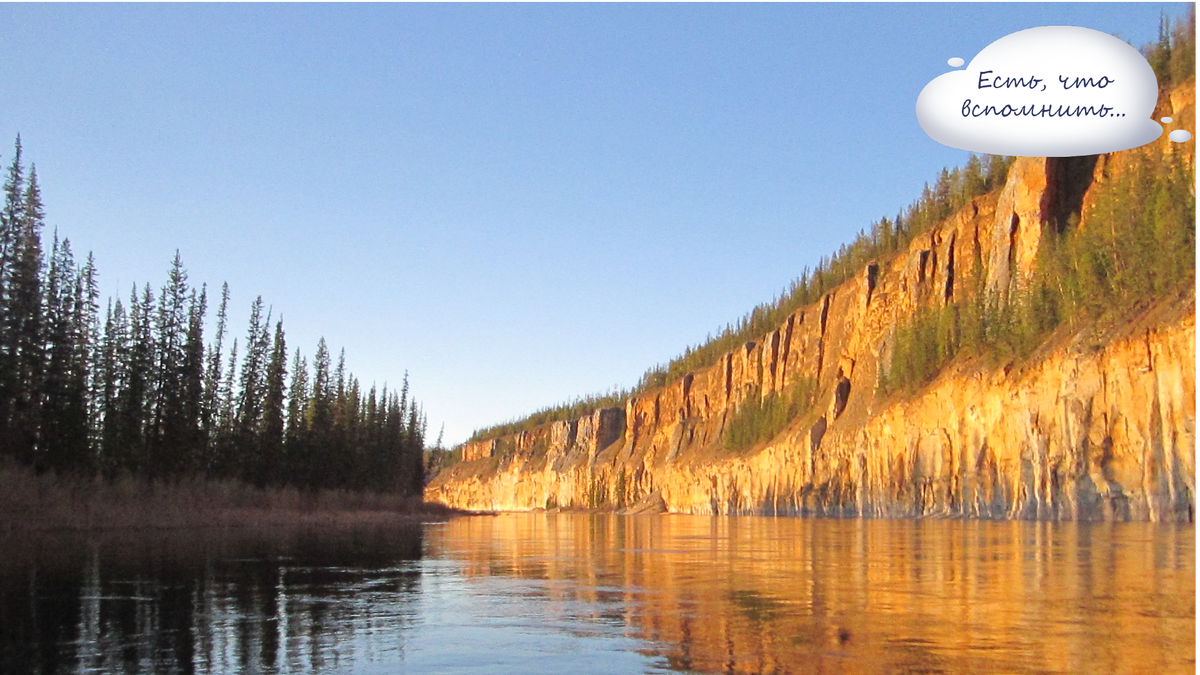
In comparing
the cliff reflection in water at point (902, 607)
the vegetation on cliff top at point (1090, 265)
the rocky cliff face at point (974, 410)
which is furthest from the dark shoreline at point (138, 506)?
the vegetation on cliff top at point (1090, 265)

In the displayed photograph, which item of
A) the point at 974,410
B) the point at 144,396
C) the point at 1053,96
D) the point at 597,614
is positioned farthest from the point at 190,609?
the point at 974,410

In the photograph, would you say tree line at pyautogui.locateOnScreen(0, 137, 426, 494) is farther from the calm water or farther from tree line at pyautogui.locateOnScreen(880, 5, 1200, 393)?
tree line at pyautogui.locateOnScreen(880, 5, 1200, 393)

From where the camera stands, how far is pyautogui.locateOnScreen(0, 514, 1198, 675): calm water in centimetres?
1020

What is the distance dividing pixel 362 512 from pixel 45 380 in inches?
1029

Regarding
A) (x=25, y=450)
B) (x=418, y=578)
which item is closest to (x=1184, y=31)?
(x=418, y=578)

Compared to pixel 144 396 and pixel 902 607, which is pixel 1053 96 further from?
pixel 144 396

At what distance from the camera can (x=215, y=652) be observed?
34.8 ft

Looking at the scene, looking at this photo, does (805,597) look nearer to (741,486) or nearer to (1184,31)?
(1184,31)

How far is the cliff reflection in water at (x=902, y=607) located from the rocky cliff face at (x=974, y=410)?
5335mm

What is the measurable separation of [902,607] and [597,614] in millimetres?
4835

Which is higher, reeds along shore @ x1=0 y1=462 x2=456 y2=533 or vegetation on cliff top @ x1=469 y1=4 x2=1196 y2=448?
vegetation on cliff top @ x1=469 y1=4 x2=1196 y2=448

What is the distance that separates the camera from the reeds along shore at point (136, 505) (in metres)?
32.0

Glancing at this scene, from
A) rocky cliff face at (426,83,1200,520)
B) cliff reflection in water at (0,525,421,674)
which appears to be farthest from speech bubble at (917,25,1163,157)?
cliff reflection in water at (0,525,421,674)

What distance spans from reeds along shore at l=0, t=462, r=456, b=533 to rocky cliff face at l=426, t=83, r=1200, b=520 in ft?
115
